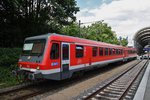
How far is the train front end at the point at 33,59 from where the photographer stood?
10.4 meters

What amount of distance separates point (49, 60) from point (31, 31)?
37.3 feet

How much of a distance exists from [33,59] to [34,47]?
32.8 inches

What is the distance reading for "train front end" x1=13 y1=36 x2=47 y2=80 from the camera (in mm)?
10431

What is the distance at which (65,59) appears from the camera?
11977 millimetres

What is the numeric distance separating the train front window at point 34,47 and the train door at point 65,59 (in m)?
1.27

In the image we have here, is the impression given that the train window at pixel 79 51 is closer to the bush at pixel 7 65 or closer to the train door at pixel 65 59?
the train door at pixel 65 59

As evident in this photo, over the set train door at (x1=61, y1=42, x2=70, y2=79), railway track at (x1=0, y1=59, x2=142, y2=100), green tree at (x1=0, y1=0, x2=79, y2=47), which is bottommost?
railway track at (x1=0, y1=59, x2=142, y2=100)

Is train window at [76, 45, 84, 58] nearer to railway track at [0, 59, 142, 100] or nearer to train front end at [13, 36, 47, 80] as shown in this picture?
railway track at [0, 59, 142, 100]

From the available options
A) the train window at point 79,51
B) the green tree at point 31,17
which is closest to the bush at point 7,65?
the green tree at point 31,17

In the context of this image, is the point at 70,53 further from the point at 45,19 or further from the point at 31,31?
the point at 45,19

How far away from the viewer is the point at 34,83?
12.5 m

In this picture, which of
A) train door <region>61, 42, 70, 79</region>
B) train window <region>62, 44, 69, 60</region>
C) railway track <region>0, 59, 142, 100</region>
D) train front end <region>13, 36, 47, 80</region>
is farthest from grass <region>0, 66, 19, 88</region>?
train window <region>62, 44, 69, 60</region>

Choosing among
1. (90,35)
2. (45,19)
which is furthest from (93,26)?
(45,19)

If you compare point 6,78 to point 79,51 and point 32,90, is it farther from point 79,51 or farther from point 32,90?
point 79,51
